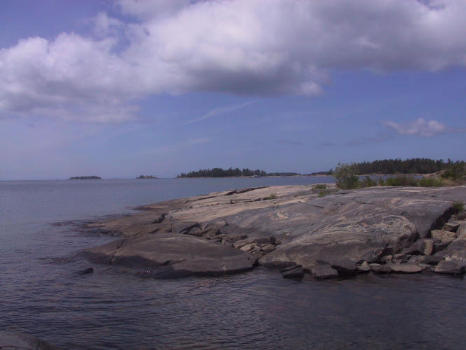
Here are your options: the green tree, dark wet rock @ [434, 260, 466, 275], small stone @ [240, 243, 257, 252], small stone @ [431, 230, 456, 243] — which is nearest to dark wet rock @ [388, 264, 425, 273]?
dark wet rock @ [434, 260, 466, 275]

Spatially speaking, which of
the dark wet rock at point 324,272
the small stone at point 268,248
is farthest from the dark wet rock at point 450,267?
the small stone at point 268,248

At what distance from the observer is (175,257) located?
1944 cm

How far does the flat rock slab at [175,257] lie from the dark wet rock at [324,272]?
296cm

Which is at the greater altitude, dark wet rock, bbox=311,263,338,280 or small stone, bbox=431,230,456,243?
small stone, bbox=431,230,456,243

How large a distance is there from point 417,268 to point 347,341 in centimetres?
774

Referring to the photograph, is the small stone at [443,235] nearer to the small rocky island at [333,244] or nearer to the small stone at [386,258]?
the small rocky island at [333,244]

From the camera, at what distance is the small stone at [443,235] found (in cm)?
1994

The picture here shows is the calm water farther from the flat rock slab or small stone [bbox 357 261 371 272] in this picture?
the flat rock slab

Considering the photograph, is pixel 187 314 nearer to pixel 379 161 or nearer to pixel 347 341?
pixel 347 341

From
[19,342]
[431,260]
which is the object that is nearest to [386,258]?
[431,260]

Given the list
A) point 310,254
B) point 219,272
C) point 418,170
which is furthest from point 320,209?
point 418,170

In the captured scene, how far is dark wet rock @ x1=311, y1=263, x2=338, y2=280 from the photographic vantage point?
55.4 feet

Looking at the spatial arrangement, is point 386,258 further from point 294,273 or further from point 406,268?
point 294,273

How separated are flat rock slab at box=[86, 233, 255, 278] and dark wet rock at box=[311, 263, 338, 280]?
2.96m
